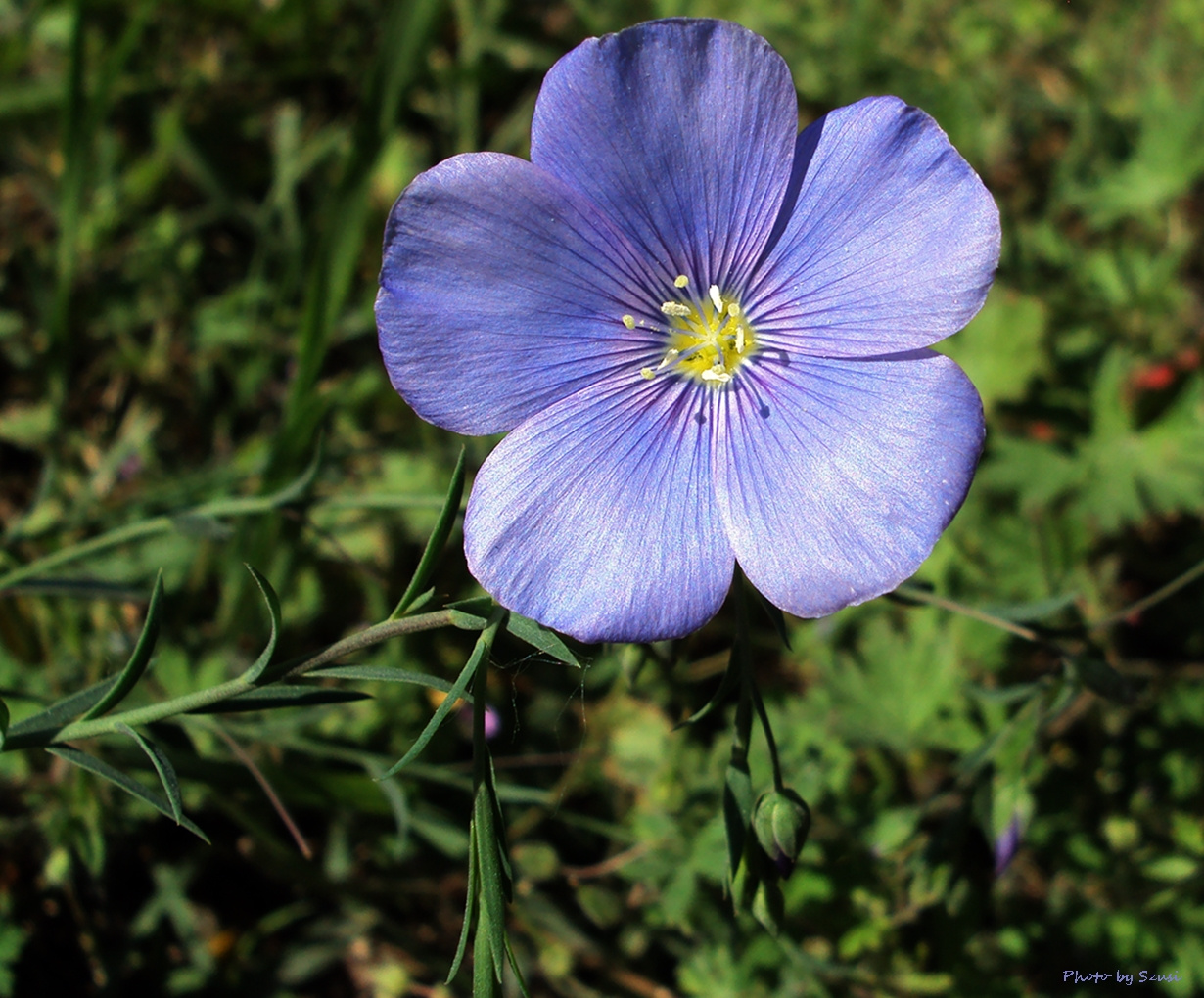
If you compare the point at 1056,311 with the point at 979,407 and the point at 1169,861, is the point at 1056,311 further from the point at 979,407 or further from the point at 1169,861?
the point at 979,407

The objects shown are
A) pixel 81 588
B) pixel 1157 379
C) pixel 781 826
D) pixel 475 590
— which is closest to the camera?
pixel 781 826

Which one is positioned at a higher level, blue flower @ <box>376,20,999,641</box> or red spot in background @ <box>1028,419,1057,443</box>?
blue flower @ <box>376,20,999,641</box>

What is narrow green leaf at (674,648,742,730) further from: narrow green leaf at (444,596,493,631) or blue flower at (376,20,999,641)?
narrow green leaf at (444,596,493,631)

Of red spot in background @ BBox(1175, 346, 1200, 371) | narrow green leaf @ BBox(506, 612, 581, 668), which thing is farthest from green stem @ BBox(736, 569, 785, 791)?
red spot in background @ BBox(1175, 346, 1200, 371)

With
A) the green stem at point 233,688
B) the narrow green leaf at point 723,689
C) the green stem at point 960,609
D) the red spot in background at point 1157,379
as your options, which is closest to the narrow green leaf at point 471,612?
the green stem at point 233,688

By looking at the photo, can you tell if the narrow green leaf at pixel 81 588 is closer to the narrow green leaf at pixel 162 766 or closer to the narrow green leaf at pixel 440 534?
the narrow green leaf at pixel 162 766

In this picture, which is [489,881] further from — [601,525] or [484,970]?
[601,525]

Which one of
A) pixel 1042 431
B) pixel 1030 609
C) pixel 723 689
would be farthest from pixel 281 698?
pixel 1042 431
